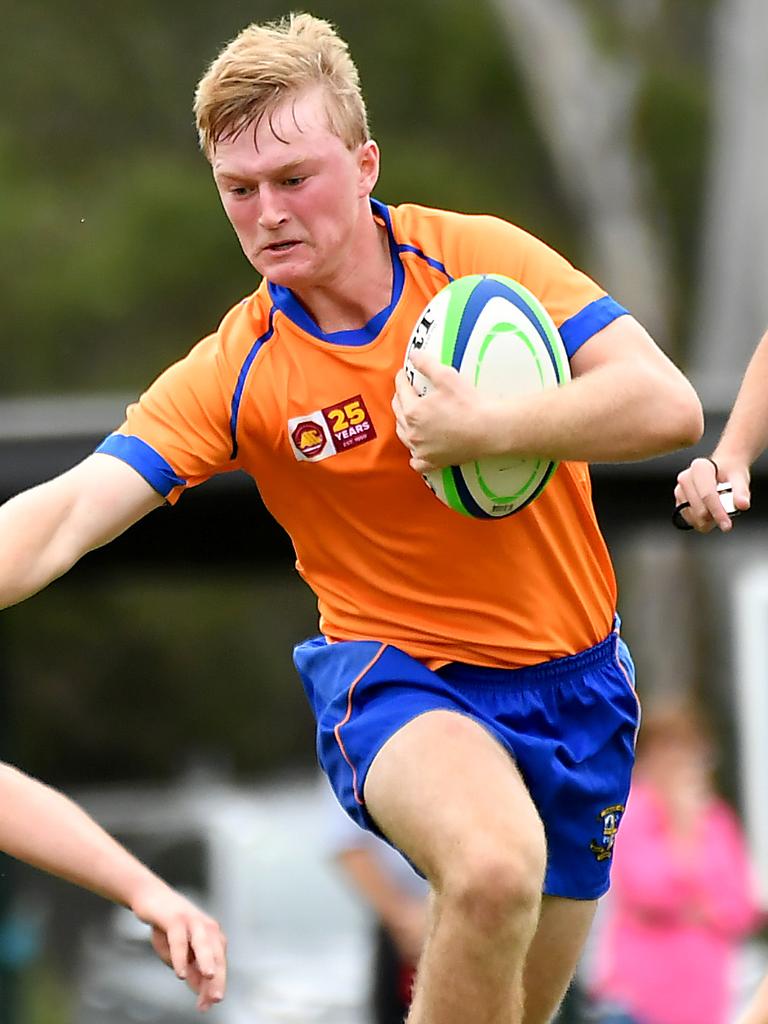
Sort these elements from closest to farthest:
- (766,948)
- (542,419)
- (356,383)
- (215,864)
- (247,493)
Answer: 1. (542,419)
2. (356,383)
3. (247,493)
4. (215,864)
5. (766,948)

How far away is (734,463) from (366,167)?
1.22 m

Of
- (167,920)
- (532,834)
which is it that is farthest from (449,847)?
(167,920)

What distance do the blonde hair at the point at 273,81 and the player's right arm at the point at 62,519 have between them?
848 millimetres

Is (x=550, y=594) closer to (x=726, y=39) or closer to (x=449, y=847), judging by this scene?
(x=449, y=847)

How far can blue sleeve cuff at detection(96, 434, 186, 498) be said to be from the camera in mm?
5109

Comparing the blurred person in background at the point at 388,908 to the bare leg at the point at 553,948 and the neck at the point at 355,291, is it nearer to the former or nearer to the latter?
the bare leg at the point at 553,948

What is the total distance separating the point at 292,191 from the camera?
499 cm

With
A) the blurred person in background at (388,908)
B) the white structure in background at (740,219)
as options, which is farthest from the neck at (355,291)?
the white structure in background at (740,219)

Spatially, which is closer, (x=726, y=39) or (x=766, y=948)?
(x=766, y=948)

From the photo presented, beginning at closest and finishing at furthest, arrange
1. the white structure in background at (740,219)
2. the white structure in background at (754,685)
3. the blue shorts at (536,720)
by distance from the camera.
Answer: the blue shorts at (536,720)
the white structure in background at (754,685)
the white structure in background at (740,219)

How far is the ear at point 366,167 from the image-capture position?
5.18 m

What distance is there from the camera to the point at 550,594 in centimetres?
540

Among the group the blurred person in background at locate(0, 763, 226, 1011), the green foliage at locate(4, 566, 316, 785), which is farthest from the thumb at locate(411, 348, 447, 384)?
the green foliage at locate(4, 566, 316, 785)

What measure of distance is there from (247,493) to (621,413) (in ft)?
13.8
